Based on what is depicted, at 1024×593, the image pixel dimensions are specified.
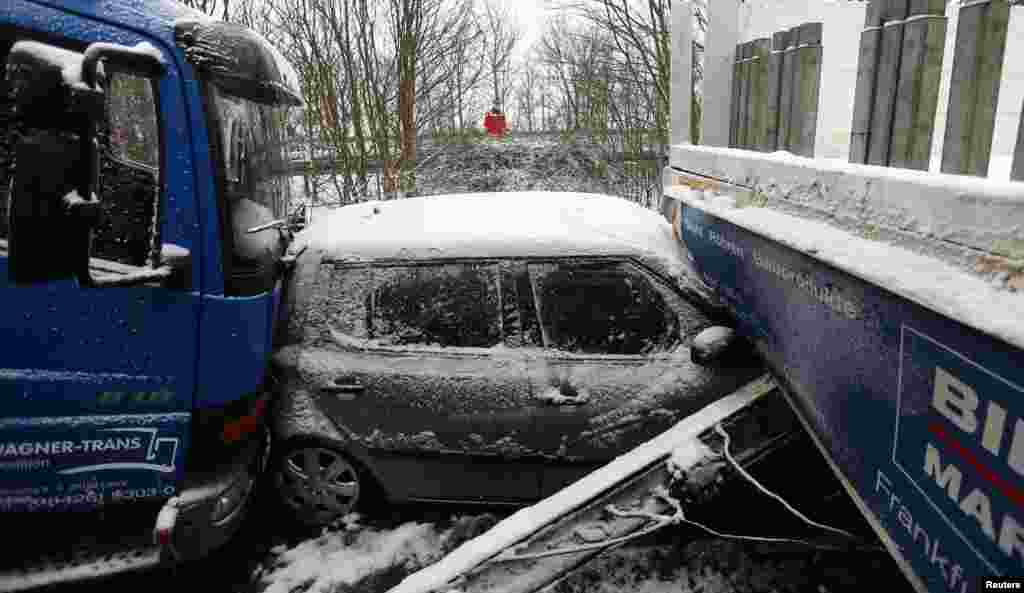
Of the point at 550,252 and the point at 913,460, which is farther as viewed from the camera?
the point at 550,252

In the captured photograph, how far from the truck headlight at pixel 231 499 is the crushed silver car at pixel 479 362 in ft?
1.21

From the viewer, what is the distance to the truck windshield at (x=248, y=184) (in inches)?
94.8

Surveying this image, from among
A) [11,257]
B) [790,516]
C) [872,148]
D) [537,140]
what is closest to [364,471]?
[11,257]

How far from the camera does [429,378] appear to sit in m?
2.88

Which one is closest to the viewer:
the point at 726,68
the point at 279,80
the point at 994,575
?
the point at 994,575

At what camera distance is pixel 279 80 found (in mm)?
2592

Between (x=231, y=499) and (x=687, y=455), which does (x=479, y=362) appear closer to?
(x=687, y=455)

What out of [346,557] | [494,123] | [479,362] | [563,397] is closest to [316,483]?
[346,557]

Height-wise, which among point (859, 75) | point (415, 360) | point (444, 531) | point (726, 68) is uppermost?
point (726, 68)

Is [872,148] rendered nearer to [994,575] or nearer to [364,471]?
[994,575]

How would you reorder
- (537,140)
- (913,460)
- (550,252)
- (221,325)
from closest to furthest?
(913,460), (221,325), (550,252), (537,140)

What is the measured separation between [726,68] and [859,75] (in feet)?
5.08

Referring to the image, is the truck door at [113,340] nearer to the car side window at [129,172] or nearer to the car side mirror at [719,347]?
the car side window at [129,172]
